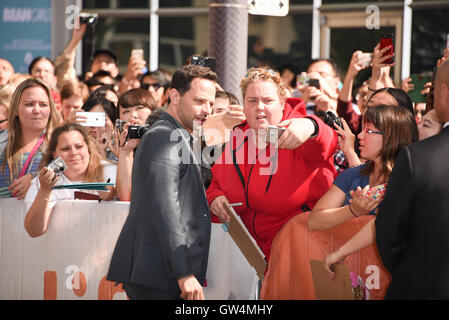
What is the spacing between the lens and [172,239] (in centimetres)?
311

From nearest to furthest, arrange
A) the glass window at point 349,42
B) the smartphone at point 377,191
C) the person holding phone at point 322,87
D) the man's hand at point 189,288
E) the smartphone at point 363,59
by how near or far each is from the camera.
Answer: the man's hand at point 189,288
the smartphone at point 377,191
the smartphone at point 363,59
the person holding phone at point 322,87
the glass window at point 349,42

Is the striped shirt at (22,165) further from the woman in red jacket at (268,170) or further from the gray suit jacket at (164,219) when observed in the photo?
the gray suit jacket at (164,219)

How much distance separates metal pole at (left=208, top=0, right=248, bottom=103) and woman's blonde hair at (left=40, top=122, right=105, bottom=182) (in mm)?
1058

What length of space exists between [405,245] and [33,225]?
8.50 ft

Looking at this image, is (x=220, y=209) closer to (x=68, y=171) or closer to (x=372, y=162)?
(x=372, y=162)

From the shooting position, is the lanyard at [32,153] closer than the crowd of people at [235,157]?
No

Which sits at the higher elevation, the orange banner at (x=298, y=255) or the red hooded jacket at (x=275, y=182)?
the red hooded jacket at (x=275, y=182)

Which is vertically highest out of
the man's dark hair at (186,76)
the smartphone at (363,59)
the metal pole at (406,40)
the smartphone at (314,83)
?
the metal pole at (406,40)

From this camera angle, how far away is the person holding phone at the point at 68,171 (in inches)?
167

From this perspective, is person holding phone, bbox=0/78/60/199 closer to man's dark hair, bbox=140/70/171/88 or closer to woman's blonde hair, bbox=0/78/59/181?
woman's blonde hair, bbox=0/78/59/181

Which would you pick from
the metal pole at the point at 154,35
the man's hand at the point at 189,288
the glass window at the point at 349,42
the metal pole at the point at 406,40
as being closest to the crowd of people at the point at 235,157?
the man's hand at the point at 189,288

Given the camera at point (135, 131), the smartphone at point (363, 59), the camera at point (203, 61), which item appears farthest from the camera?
the smartphone at point (363, 59)

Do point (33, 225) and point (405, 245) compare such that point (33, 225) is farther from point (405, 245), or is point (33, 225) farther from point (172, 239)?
point (405, 245)
